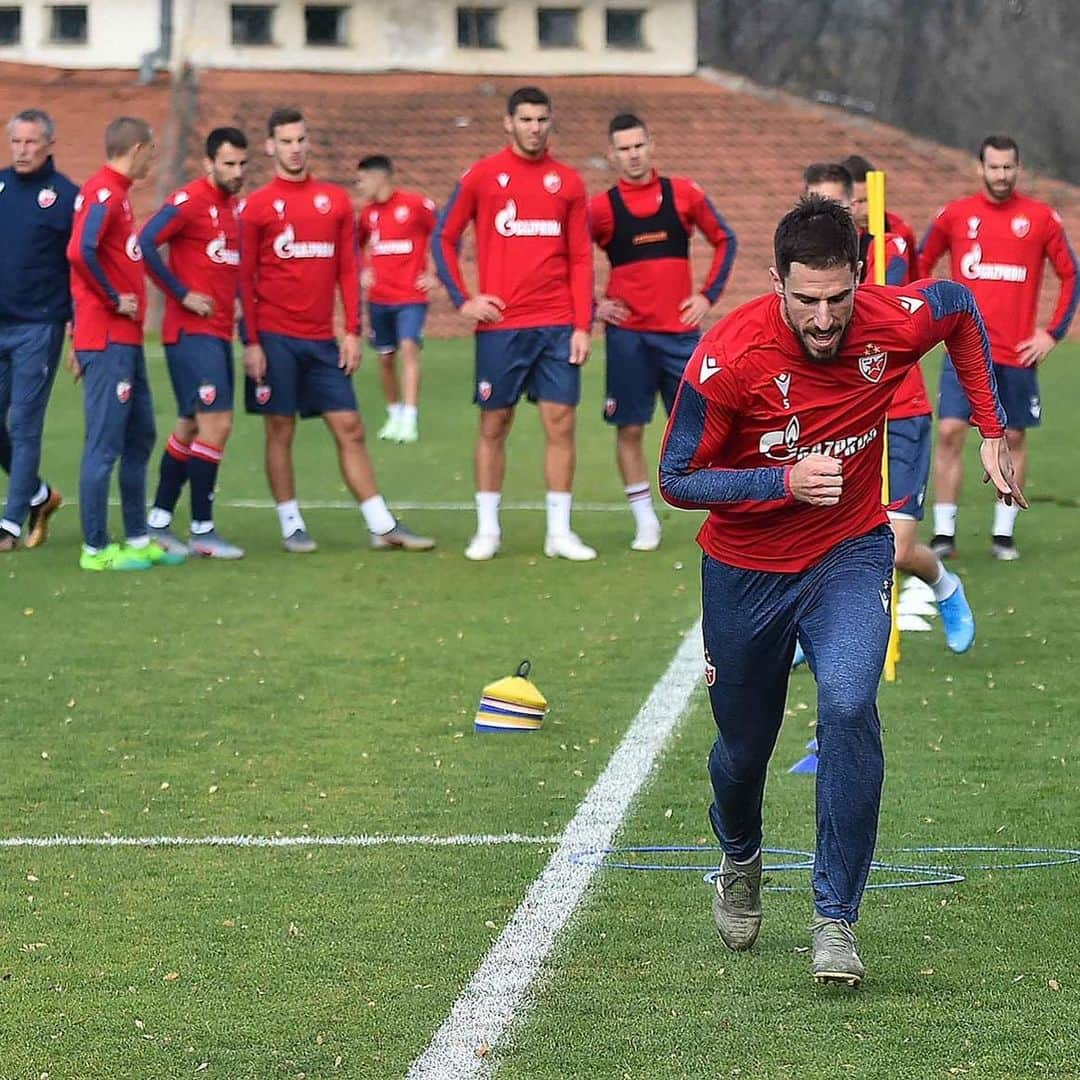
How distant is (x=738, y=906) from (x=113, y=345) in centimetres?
716

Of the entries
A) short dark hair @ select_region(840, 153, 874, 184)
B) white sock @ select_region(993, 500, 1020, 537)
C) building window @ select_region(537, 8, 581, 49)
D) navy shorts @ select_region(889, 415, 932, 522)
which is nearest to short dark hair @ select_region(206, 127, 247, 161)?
short dark hair @ select_region(840, 153, 874, 184)

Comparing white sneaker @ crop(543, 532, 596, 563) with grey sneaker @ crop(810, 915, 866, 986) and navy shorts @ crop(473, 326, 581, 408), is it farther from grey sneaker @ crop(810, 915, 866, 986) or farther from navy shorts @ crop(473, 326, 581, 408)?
grey sneaker @ crop(810, 915, 866, 986)

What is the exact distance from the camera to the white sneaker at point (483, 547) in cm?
1203

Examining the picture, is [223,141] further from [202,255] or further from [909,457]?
[909,457]

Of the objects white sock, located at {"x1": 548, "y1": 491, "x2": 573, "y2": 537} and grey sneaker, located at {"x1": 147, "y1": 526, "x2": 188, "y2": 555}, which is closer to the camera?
white sock, located at {"x1": 548, "y1": 491, "x2": 573, "y2": 537}

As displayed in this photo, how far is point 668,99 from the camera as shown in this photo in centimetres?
3997

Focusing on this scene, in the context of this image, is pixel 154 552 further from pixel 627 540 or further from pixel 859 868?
pixel 859 868

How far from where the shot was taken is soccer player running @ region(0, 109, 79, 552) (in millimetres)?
11891

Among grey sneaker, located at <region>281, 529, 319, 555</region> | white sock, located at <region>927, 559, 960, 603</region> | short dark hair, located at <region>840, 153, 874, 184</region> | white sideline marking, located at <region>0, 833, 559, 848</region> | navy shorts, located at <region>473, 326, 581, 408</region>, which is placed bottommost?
grey sneaker, located at <region>281, 529, 319, 555</region>

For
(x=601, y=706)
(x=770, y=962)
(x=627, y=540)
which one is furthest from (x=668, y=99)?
(x=770, y=962)

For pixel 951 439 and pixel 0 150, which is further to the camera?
pixel 0 150

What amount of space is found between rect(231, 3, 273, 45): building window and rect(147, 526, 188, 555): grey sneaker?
96.9 ft

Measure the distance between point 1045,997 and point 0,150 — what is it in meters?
36.2

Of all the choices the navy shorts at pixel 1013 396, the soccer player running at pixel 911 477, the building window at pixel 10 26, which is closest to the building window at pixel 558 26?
the building window at pixel 10 26
